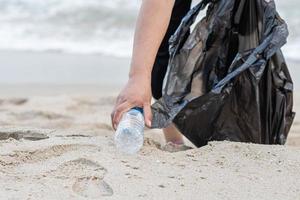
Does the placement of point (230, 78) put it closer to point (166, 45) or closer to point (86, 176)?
point (166, 45)

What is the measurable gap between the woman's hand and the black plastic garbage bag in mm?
209

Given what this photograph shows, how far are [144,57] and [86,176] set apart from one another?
421 millimetres

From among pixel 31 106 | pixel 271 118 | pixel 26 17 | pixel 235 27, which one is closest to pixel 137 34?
pixel 235 27

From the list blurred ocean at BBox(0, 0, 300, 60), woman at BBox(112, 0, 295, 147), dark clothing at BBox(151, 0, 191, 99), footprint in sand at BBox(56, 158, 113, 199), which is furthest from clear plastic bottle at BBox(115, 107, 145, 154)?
blurred ocean at BBox(0, 0, 300, 60)

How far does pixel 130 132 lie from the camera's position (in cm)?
172

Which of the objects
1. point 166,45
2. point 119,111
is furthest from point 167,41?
point 119,111

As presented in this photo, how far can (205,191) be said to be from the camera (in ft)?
5.01

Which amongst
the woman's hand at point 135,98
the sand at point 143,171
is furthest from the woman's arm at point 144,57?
the sand at point 143,171

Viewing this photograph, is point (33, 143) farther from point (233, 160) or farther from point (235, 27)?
point (235, 27)

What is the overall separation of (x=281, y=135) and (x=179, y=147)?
337 mm

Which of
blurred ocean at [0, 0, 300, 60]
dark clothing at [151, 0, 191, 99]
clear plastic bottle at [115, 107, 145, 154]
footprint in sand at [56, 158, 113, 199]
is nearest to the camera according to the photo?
footprint in sand at [56, 158, 113, 199]

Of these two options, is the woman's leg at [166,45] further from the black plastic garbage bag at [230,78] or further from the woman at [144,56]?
the woman at [144,56]

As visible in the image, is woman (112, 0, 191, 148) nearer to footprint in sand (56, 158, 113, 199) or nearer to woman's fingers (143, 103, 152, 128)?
woman's fingers (143, 103, 152, 128)

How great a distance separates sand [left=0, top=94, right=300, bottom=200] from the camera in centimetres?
150
